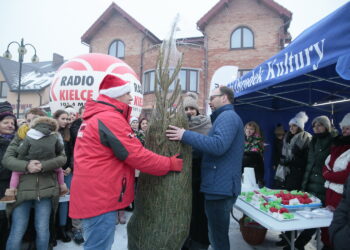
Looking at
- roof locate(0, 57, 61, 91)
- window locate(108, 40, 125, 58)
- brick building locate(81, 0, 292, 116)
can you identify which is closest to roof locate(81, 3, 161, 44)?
window locate(108, 40, 125, 58)

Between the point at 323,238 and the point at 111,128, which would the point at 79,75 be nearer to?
the point at 111,128

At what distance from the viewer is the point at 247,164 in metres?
4.54

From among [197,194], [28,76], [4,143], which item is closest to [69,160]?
[4,143]

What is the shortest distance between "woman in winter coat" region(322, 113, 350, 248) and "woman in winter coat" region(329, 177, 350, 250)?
840 mm

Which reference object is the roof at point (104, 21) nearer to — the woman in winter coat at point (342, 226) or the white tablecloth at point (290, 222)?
the white tablecloth at point (290, 222)

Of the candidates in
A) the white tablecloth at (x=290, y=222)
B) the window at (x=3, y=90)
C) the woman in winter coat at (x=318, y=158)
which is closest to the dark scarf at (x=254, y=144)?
the woman in winter coat at (x=318, y=158)

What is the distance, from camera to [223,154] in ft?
6.75

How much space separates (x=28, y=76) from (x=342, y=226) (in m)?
29.9

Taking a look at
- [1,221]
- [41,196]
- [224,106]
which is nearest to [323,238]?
[224,106]

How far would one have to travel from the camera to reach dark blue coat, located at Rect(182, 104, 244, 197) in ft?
6.34

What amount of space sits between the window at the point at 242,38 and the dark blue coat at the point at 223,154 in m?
13.2

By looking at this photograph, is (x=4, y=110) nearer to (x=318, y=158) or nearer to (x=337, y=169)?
(x=337, y=169)

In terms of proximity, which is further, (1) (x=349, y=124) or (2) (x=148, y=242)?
(1) (x=349, y=124)

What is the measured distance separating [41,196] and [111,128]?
Answer: 1456mm
